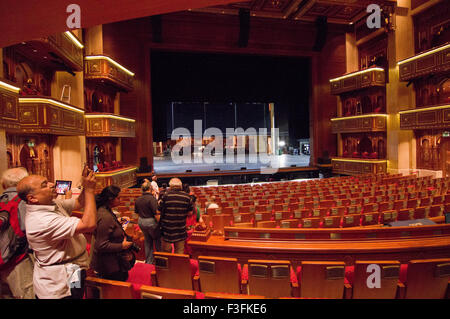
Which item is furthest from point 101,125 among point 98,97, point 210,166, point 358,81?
point 358,81

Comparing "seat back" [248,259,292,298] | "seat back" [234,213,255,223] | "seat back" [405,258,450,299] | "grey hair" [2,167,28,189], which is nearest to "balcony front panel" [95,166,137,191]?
"seat back" [234,213,255,223]

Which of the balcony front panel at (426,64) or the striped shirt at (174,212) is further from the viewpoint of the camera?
the balcony front panel at (426,64)

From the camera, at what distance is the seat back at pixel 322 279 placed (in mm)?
2273

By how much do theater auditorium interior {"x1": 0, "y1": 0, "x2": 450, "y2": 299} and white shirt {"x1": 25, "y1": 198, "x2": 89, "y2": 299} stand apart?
10.0 inches

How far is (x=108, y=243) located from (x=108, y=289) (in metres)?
0.38

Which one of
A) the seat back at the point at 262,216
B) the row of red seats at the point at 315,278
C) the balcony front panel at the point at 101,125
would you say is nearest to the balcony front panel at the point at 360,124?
the seat back at the point at 262,216

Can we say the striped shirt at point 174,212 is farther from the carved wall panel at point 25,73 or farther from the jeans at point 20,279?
the carved wall panel at point 25,73

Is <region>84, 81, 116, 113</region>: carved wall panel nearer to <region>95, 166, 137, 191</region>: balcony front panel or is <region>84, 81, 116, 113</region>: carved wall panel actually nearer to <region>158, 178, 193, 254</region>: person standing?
<region>95, 166, 137, 191</region>: balcony front panel

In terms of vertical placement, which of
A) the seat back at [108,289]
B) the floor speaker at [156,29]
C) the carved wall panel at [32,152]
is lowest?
the seat back at [108,289]

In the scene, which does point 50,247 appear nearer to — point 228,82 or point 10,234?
point 10,234

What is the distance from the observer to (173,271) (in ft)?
8.51

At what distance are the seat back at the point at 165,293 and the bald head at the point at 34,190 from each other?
965 millimetres
